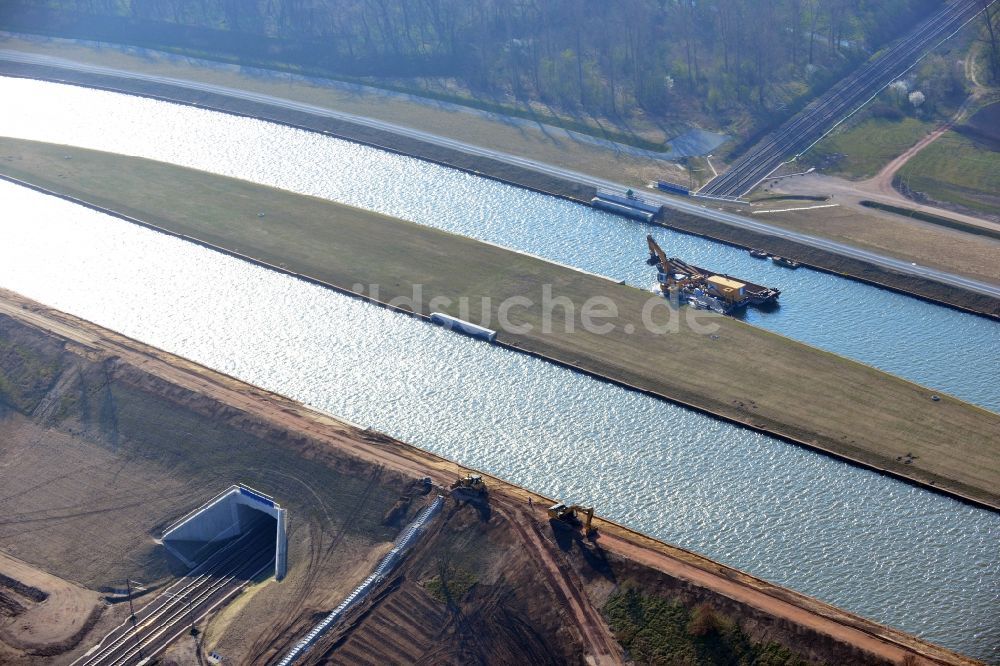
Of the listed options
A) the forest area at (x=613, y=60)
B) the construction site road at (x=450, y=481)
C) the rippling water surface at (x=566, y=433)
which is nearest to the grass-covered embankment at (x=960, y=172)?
the forest area at (x=613, y=60)

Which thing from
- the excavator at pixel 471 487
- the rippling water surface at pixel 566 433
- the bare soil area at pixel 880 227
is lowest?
the excavator at pixel 471 487

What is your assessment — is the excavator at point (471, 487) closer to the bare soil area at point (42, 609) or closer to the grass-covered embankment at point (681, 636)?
the grass-covered embankment at point (681, 636)

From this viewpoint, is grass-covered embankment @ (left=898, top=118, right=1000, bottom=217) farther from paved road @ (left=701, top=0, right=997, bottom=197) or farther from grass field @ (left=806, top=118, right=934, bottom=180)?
paved road @ (left=701, top=0, right=997, bottom=197)

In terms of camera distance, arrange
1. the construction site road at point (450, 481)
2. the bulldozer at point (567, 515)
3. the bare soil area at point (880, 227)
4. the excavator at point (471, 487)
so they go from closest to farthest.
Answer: the construction site road at point (450, 481) → the bulldozer at point (567, 515) → the excavator at point (471, 487) → the bare soil area at point (880, 227)

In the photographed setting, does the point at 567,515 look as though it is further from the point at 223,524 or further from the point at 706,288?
the point at 706,288

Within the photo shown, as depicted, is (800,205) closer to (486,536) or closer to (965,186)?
(965,186)

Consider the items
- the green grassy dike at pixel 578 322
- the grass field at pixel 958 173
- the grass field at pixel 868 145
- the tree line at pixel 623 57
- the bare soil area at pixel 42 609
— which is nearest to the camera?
the bare soil area at pixel 42 609

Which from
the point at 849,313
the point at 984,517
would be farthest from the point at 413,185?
the point at 984,517

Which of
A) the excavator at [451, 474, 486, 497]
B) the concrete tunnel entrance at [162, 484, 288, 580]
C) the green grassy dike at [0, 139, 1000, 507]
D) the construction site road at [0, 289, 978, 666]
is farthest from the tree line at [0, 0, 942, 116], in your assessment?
the concrete tunnel entrance at [162, 484, 288, 580]

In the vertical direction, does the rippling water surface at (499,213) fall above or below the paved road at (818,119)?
below
